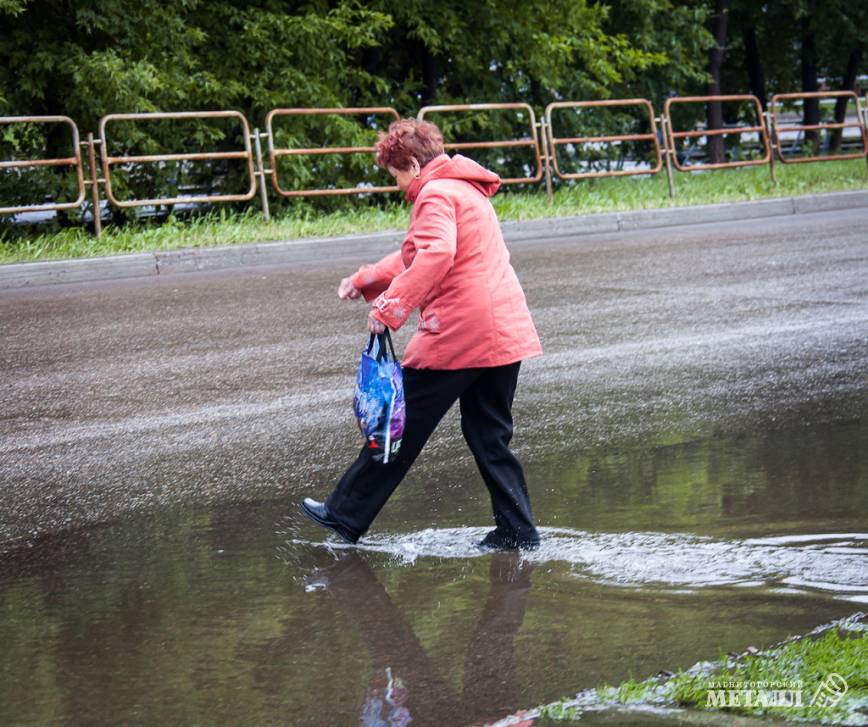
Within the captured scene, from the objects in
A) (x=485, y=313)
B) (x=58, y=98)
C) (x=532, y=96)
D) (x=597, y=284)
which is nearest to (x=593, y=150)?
(x=532, y=96)

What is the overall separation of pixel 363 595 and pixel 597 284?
7782 mm

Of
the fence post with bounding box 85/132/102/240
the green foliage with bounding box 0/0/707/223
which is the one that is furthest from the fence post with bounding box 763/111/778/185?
the fence post with bounding box 85/132/102/240

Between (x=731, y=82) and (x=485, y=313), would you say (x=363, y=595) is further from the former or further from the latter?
(x=731, y=82)

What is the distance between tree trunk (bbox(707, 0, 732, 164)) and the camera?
29984mm

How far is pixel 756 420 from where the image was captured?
22.3ft

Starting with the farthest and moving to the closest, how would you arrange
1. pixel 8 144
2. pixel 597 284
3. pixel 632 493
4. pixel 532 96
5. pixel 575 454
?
pixel 532 96 → pixel 8 144 → pixel 597 284 → pixel 575 454 → pixel 632 493

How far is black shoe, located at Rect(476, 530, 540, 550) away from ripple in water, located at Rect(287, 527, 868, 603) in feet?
0.12

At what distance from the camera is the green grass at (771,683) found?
3285mm

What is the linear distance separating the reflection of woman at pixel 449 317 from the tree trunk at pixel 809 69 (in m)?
27.0

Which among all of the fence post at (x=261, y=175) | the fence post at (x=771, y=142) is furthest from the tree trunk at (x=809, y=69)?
the fence post at (x=261, y=175)

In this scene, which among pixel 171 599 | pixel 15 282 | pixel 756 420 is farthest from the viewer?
pixel 15 282

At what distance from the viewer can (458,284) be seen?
4.74m

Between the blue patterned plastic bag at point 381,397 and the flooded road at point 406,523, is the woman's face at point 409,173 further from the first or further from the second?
the flooded road at point 406,523

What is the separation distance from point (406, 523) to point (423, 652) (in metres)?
1.40
